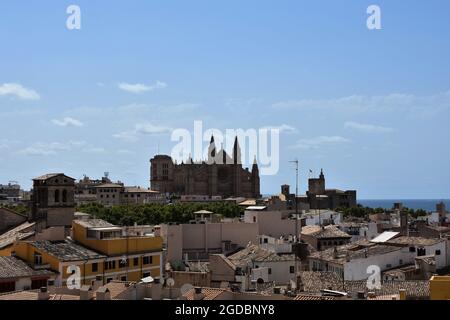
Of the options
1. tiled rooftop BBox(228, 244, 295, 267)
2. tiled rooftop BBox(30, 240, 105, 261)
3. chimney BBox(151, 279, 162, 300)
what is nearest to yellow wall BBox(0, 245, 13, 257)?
Result: tiled rooftop BBox(30, 240, 105, 261)

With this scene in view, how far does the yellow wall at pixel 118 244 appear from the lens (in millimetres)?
30891

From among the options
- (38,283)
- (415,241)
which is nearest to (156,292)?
(38,283)

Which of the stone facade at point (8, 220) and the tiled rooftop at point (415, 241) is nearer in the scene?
the tiled rooftop at point (415, 241)

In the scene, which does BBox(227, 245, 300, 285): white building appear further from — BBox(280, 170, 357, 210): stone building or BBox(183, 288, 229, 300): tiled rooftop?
BBox(280, 170, 357, 210): stone building

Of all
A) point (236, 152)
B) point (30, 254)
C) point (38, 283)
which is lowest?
point (38, 283)

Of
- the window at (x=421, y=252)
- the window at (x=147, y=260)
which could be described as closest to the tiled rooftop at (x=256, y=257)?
the window at (x=147, y=260)

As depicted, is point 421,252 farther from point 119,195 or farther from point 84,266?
point 119,195

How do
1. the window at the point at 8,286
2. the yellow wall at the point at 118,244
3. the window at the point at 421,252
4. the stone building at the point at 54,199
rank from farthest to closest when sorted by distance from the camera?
the stone building at the point at 54,199 → the window at the point at 421,252 → the yellow wall at the point at 118,244 → the window at the point at 8,286

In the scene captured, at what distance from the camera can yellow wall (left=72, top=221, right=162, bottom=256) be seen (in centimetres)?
3089

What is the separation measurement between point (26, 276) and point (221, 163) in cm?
12048

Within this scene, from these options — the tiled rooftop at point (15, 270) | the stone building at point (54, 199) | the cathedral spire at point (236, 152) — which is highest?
the cathedral spire at point (236, 152)

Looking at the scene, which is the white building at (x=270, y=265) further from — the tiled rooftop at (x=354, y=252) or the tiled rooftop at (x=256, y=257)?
the tiled rooftop at (x=354, y=252)

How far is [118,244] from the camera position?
103 feet
